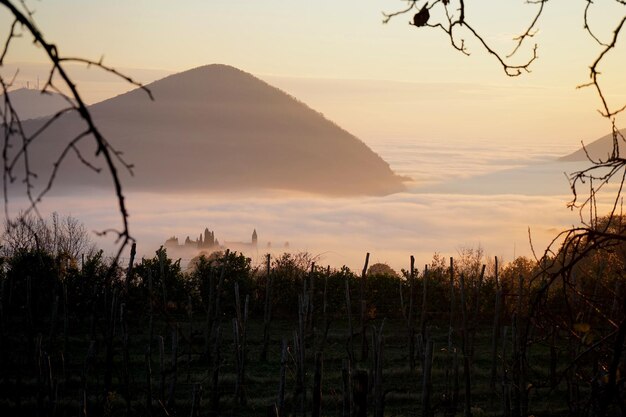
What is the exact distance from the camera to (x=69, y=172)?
552 ft

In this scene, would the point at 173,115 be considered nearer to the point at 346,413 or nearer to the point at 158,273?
the point at 158,273

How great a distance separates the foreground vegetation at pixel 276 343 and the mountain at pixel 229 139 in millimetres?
130976

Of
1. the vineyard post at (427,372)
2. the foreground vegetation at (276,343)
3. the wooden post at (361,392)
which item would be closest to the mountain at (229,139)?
the foreground vegetation at (276,343)

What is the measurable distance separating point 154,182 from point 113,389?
14556cm

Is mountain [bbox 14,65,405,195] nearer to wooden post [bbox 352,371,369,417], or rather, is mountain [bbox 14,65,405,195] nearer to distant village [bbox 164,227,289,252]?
distant village [bbox 164,227,289,252]

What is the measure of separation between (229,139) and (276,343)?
14070 centimetres

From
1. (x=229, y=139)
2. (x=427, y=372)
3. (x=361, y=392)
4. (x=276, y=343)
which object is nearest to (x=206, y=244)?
(x=229, y=139)

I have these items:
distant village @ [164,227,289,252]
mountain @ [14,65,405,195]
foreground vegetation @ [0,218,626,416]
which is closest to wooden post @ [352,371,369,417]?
foreground vegetation @ [0,218,626,416]

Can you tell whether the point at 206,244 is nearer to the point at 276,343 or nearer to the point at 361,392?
the point at 276,343

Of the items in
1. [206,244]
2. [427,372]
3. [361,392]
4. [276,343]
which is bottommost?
[276,343]

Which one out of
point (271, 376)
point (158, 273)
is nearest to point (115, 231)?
point (271, 376)

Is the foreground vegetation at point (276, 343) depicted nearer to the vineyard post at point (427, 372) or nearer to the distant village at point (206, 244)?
the vineyard post at point (427, 372)

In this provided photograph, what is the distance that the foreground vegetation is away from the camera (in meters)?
8.91

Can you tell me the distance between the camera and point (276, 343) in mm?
18672
